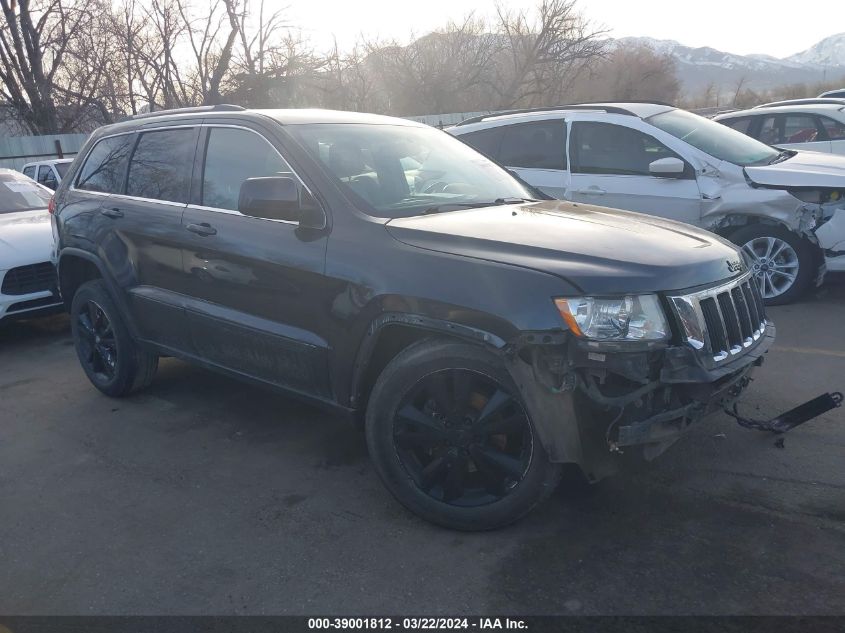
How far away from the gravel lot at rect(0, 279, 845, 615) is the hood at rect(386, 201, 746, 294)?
1067 mm

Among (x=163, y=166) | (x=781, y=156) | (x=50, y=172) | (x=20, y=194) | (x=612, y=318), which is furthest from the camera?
(x=50, y=172)

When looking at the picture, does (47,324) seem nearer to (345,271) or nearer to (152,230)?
(152,230)

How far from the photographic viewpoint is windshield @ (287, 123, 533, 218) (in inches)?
156

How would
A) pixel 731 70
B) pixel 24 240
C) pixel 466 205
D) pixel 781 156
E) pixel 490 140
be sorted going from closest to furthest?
pixel 466 205
pixel 24 240
pixel 781 156
pixel 490 140
pixel 731 70

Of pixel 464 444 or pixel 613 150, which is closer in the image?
pixel 464 444

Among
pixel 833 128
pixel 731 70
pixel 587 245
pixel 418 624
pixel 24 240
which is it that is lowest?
pixel 418 624

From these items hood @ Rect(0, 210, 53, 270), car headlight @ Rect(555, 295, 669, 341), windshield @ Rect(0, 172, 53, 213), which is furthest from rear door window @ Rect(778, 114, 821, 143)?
windshield @ Rect(0, 172, 53, 213)

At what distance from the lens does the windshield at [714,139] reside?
711cm

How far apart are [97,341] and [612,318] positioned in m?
3.90

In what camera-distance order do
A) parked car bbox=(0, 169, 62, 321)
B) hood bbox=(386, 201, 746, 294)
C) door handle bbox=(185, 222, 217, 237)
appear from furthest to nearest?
parked car bbox=(0, 169, 62, 321), door handle bbox=(185, 222, 217, 237), hood bbox=(386, 201, 746, 294)

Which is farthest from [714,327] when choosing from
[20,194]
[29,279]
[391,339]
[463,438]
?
[20,194]

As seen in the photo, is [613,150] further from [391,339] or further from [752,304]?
[391,339]

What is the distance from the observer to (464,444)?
131 inches

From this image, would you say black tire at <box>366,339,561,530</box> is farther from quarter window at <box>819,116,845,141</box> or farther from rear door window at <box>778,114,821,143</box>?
quarter window at <box>819,116,845,141</box>
